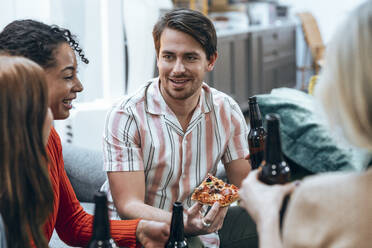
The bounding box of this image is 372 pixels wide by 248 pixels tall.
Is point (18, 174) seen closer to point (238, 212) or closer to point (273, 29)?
point (238, 212)

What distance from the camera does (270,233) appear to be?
886 millimetres

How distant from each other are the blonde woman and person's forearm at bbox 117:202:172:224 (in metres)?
0.71

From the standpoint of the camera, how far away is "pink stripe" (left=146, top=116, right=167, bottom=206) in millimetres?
1708

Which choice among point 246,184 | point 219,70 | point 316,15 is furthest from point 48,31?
point 316,15

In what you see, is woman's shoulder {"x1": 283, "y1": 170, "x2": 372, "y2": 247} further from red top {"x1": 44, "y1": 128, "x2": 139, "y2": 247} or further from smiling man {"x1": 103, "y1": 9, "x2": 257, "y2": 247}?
smiling man {"x1": 103, "y1": 9, "x2": 257, "y2": 247}

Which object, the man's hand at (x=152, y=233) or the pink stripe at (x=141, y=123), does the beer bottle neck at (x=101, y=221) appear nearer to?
the man's hand at (x=152, y=233)

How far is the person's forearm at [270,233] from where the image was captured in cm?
88

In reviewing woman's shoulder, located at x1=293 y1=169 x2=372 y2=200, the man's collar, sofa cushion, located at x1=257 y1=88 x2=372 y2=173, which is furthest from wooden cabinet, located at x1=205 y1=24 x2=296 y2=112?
woman's shoulder, located at x1=293 y1=169 x2=372 y2=200

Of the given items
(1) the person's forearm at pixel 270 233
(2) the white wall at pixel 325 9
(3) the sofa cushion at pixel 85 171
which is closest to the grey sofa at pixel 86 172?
(3) the sofa cushion at pixel 85 171

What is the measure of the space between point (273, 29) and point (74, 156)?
15.1ft

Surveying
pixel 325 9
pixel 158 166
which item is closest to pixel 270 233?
pixel 158 166

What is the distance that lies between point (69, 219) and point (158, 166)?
37 cm

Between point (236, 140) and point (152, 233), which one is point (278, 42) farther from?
point (152, 233)

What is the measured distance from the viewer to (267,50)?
625cm
